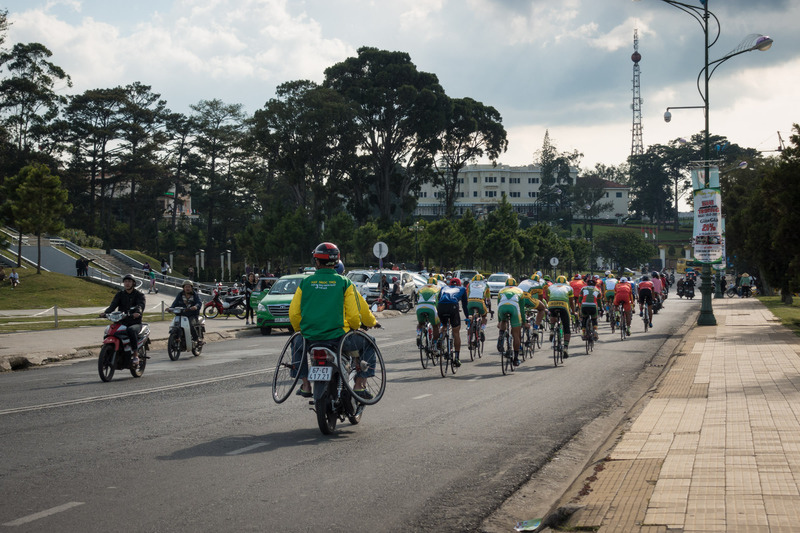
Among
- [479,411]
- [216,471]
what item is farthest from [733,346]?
[216,471]

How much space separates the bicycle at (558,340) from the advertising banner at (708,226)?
11874 millimetres

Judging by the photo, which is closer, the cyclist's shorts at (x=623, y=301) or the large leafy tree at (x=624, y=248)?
the cyclist's shorts at (x=623, y=301)

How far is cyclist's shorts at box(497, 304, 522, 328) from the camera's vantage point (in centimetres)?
1616

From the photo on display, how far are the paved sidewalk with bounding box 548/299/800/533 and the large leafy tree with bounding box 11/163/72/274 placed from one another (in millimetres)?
45153

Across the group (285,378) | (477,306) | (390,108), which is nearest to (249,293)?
(477,306)

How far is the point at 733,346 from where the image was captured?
66.4 feet

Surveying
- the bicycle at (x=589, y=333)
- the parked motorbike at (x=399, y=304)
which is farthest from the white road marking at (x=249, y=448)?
the parked motorbike at (x=399, y=304)

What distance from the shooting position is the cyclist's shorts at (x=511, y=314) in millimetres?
16156

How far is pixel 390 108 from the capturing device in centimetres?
6988

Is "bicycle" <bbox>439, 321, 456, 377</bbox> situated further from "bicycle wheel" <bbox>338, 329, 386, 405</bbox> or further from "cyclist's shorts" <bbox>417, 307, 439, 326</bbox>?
"bicycle wheel" <bbox>338, 329, 386, 405</bbox>

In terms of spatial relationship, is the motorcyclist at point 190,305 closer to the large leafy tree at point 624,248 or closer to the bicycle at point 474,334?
the bicycle at point 474,334

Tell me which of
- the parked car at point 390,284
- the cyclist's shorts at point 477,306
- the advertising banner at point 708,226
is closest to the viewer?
the cyclist's shorts at point 477,306

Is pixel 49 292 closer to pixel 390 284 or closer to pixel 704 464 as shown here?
pixel 390 284

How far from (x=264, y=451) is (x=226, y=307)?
31.3 m
